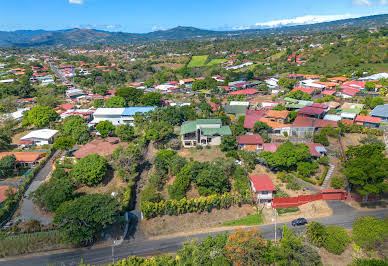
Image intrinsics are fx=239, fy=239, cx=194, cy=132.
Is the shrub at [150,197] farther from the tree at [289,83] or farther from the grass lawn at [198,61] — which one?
the grass lawn at [198,61]

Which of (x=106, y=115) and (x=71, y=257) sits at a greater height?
(x=106, y=115)

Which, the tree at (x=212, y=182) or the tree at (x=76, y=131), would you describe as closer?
the tree at (x=212, y=182)

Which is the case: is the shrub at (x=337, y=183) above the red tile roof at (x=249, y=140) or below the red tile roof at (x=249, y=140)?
below

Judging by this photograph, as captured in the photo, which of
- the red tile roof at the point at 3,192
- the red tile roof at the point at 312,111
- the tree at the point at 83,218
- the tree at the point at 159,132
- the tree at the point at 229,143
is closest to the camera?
the tree at the point at 83,218

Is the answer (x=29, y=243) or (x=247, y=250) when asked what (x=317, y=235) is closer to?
(x=247, y=250)

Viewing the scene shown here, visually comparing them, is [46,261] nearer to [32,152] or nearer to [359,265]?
[32,152]

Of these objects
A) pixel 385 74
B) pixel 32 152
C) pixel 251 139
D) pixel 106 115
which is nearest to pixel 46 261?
pixel 32 152

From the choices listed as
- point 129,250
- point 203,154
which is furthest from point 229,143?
point 129,250

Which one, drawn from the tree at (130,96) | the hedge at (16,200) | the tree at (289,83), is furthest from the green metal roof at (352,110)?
the hedge at (16,200)
